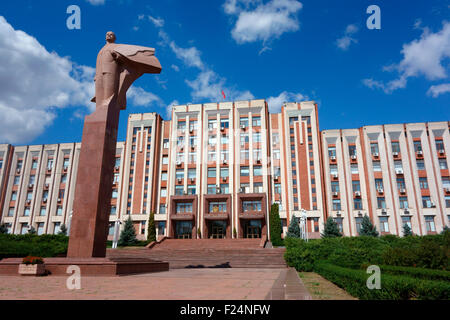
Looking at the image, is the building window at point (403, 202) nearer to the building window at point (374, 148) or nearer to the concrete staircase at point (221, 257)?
the building window at point (374, 148)

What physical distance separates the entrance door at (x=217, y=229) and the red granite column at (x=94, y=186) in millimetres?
21690

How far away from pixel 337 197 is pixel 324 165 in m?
3.77

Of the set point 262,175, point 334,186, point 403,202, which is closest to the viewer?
point 403,202

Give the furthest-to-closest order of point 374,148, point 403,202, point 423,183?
point 374,148 < point 423,183 < point 403,202

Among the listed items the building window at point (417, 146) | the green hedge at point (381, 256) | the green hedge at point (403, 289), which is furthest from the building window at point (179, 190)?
the green hedge at point (403, 289)

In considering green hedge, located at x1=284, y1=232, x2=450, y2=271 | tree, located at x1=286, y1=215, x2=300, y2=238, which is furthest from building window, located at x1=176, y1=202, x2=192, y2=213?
green hedge, located at x1=284, y1=232, x2=450, y2=271

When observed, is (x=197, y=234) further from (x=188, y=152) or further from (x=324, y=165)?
(x=324, y=165)

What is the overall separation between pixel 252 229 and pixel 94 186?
2294cm

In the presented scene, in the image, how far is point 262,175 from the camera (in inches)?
1289

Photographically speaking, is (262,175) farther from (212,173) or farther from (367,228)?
(367,228)

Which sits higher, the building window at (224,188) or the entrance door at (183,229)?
the building window at (224,188)

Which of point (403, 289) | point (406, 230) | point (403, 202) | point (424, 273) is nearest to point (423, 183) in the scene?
point (403, 202)

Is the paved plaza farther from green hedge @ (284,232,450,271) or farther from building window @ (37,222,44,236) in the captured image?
building window @ (37,222,44,236)

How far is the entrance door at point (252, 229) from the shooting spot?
30.7 metres
